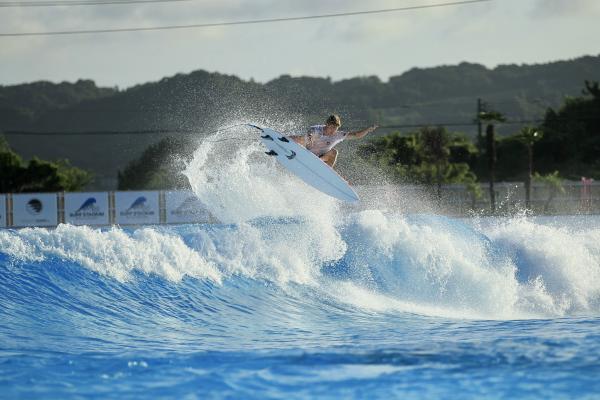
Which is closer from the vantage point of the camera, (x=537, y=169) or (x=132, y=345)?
(x=132, y=345)

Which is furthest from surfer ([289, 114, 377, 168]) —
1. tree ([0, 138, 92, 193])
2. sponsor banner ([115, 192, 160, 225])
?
tree ([0, 138, 92, 193])

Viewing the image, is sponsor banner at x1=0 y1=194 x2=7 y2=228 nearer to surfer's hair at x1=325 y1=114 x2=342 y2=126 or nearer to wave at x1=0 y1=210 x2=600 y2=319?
wave at x1=0 y1=210 x2=600 y2=319

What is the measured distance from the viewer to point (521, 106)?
165 meters

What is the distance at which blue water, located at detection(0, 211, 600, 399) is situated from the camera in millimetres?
7582

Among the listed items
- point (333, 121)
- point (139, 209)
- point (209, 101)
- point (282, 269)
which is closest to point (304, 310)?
point (282, 269)

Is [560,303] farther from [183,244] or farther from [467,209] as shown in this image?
[467,209]

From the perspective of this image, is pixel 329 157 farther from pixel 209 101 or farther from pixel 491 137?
pixel 209 101

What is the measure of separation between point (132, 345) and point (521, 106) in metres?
163

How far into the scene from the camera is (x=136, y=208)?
34812 mm

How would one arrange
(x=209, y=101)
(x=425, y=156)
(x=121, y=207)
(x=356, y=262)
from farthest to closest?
1. (x=209, y=101)
2. (x=425, y=156)
3. (x=121, y=207)
4. (x=356, y=262)

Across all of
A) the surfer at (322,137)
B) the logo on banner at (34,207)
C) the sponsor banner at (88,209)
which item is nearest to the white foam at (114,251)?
the surfer at (322,137)

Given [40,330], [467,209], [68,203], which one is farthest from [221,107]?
[467,209]

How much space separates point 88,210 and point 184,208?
4.31m

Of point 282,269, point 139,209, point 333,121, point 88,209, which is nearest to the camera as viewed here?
point 282,269
